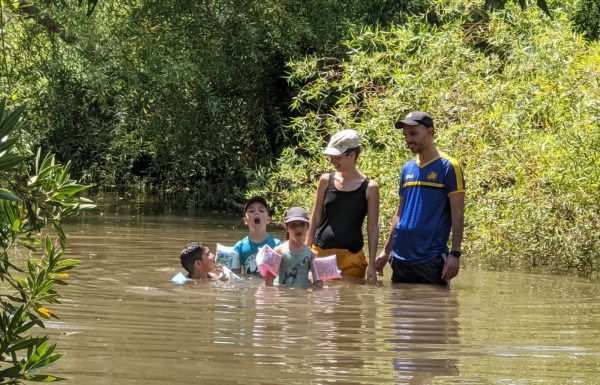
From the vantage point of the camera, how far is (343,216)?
389 inches

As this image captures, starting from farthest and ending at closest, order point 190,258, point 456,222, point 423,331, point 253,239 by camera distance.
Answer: point 253,239 → point 190,258 → point 456,222 → point 423,331

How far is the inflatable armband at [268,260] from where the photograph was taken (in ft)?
31.7

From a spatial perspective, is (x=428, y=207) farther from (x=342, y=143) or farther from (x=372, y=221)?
(x=342, y=143)

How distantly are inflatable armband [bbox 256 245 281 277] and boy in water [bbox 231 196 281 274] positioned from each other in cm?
69

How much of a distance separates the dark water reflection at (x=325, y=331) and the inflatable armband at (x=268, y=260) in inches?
6.9

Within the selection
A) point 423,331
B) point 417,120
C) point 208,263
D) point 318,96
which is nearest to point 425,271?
point 417,120

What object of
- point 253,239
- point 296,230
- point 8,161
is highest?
point 8,161

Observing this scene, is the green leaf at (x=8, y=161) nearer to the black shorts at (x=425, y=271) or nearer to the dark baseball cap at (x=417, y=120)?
the dark baseball cap at (x=417, y=120)

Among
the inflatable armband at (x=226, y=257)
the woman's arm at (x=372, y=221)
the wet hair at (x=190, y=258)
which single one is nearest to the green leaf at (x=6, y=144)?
the woman's arm at (x=372, y=221)

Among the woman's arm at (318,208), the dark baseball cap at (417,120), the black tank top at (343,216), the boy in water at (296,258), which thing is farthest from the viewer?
the woman's arm at (318,208)

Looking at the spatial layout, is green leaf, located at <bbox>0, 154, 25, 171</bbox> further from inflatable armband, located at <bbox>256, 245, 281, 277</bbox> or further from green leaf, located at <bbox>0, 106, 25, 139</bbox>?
inflatable armband, located at <bbox>256, 245, 281, 277</bbox>

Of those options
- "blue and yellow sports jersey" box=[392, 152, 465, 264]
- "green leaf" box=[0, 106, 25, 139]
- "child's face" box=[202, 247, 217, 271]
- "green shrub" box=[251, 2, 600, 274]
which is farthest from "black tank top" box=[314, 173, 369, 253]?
"green leaf" box=[0, 106, 25, 139]

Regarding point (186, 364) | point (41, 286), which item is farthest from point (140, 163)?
point (41, 286)

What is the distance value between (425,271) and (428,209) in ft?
1.67
